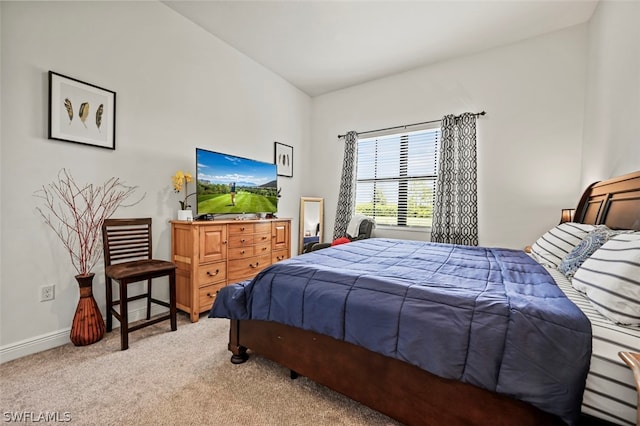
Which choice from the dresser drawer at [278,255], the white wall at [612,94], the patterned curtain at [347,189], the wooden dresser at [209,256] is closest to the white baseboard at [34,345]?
the wooden dresser at [209,256]

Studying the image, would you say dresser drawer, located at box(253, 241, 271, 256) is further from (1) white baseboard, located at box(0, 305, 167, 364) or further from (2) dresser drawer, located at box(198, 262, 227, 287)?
(1) white baseboard, located at box(0, 305, 167, 364)

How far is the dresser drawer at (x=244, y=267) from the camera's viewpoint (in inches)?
110

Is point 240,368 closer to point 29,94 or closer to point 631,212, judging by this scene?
point 29,94

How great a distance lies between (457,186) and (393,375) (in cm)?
279

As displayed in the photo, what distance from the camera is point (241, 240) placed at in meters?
2.88

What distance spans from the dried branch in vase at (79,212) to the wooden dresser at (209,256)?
22.5 inches

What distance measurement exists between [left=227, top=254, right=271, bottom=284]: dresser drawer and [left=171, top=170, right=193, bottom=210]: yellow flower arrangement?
77cm

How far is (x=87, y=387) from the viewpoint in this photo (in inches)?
60.8

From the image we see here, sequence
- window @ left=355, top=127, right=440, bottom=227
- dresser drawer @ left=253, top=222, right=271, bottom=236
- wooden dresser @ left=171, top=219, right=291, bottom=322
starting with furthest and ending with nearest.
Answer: window @ left=355, top=127, right=440, bottom=227 → dresser drawer @ left=253, top=222, right=271, bottom=236 → wooden dresser @ left=171, top=219, right=291, bottom=322

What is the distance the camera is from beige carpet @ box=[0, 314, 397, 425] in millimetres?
1336

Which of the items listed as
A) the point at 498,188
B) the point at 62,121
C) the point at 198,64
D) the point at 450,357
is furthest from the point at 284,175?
the point at 450,357

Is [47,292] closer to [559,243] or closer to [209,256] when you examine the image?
[209,256]

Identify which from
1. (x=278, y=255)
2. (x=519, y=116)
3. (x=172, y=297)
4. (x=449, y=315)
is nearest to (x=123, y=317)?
(x=172, y=297)

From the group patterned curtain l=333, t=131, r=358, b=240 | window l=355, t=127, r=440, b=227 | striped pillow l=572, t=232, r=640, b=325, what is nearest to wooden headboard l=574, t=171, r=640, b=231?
striped pillow l=572, t=232, r=640, b=325
